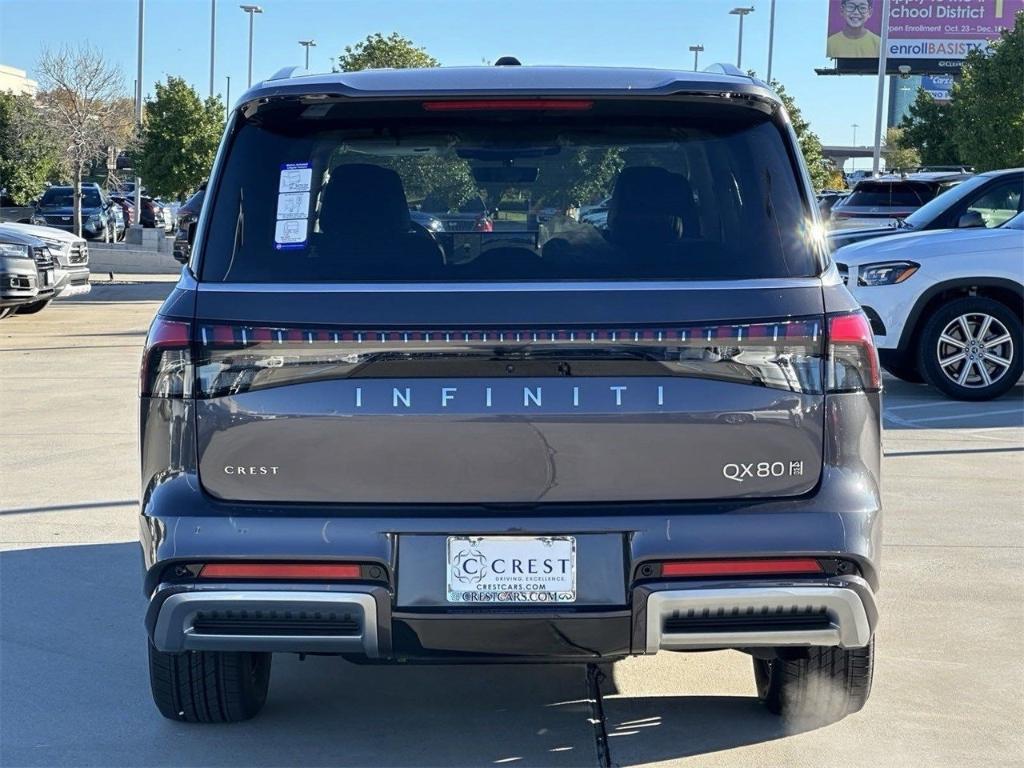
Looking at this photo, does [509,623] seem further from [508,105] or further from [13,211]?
[13,211]

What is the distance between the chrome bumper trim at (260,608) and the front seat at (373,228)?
81 centimetres

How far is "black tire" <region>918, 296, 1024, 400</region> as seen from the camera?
441 inches

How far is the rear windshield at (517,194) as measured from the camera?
3.74 meters

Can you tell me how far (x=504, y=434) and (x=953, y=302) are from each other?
843 cm

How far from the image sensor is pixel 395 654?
145 inches

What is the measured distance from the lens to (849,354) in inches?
147

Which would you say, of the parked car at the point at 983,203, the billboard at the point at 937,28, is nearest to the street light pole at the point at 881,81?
the parked car at the point at 983,203

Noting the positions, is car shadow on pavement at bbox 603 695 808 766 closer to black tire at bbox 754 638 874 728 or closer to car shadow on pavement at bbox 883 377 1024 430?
black tire at bbox 754 638 874 728

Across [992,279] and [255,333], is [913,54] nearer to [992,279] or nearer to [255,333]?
[992,279]

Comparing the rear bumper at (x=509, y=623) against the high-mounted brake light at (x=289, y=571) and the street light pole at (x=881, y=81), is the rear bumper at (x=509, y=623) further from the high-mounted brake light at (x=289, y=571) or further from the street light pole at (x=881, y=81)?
the street light pole at (x=881, y=81)

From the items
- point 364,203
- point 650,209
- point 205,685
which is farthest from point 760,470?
point 205,685

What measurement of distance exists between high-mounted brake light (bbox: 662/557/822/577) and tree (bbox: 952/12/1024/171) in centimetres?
2781

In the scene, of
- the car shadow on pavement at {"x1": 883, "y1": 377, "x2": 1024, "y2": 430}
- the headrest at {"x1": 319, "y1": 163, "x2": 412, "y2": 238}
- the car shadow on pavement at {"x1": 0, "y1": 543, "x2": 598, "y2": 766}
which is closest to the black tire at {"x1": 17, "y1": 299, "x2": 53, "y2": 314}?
the car shadow on pavement at {"x1": 883, "y1": 377, "x2": 1024, "y2": 430}

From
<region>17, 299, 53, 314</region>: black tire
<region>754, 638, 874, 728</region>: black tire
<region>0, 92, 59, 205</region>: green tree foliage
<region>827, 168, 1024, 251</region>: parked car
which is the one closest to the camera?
<region>754, 638, 874, 728</region>: black tire
